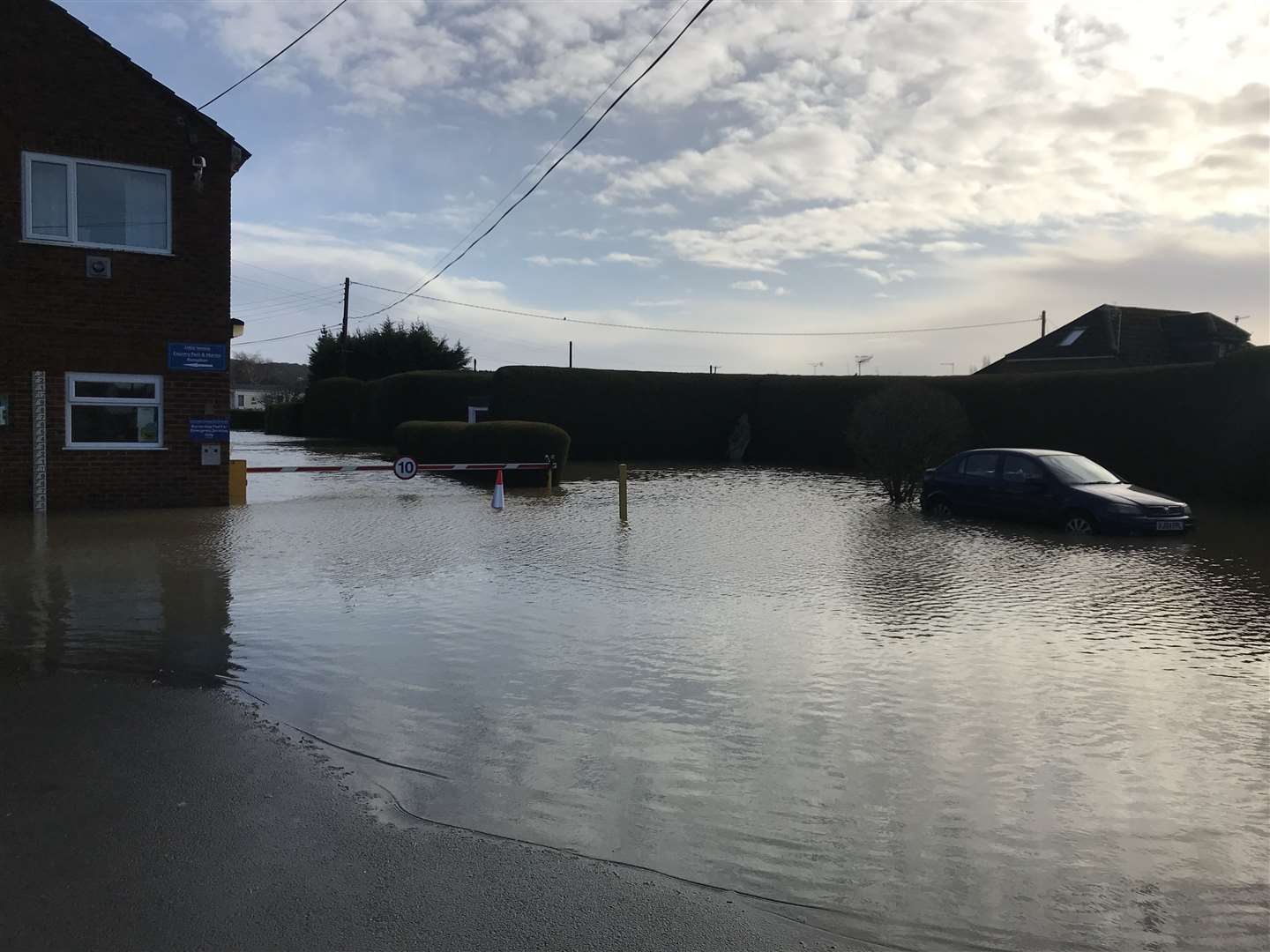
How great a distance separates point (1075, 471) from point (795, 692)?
11130 millimetres

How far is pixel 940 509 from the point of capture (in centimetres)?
1762

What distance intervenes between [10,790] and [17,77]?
587 inches

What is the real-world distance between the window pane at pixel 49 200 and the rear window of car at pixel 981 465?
606 inches

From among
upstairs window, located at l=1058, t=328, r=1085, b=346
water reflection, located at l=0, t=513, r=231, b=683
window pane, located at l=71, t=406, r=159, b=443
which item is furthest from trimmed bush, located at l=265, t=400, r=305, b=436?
water reflection, located at l=0, t=513, r=231, b=683

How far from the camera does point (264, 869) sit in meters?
3.83

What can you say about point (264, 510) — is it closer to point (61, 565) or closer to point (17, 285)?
point (17, 285)

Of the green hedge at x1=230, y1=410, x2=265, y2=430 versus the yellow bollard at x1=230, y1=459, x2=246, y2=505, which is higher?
the green hedge at x1=230, y1=410, x2=265, y2=430

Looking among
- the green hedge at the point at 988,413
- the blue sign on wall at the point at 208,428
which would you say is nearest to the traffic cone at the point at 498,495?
the blue sign on wall at the point at 208,428

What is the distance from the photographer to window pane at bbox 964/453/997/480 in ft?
54.4

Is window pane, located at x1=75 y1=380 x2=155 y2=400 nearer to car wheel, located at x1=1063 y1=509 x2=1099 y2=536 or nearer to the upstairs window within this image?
car wheel, located at x1=1063 y1=509 x2=1099 y2=536

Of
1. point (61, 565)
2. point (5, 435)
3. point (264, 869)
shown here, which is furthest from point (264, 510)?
point (264, 869)

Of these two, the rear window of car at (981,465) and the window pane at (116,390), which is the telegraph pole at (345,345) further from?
the rear window of car at (981,465)

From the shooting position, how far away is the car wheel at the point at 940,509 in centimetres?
1744

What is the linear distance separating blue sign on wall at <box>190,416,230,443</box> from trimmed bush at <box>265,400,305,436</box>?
40590mm
